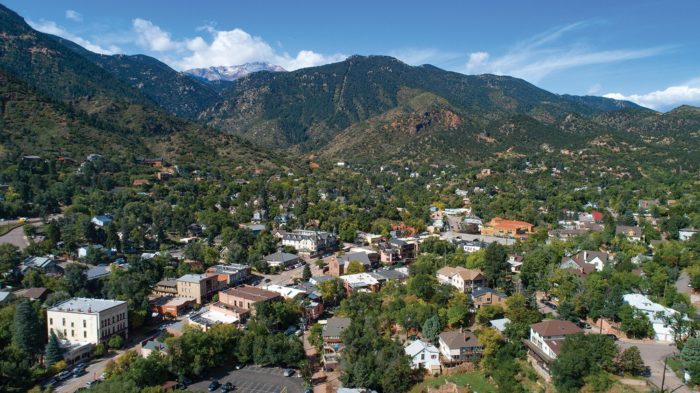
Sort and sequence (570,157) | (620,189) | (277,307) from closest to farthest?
(277,307), (620,189), (570,157)

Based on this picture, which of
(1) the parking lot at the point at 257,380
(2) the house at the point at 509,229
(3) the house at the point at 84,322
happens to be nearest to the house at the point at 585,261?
(2) the house at the point at 509,229

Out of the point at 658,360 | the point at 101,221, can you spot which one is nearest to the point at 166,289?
the point at 101,221

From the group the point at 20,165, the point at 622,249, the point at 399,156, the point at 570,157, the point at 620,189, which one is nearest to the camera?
the point at 622,249

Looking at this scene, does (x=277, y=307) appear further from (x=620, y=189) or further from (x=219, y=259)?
(x=620, y=189)

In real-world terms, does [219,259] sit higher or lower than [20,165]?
lower

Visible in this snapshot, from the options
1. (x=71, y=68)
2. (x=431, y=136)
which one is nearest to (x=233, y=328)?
(x=431, y=136)

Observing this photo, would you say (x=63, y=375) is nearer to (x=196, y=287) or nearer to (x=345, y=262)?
(x=196, y=287)

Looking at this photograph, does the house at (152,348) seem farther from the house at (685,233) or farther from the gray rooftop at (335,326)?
the house at (685,233)

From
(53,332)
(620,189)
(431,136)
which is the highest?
(431,136)
